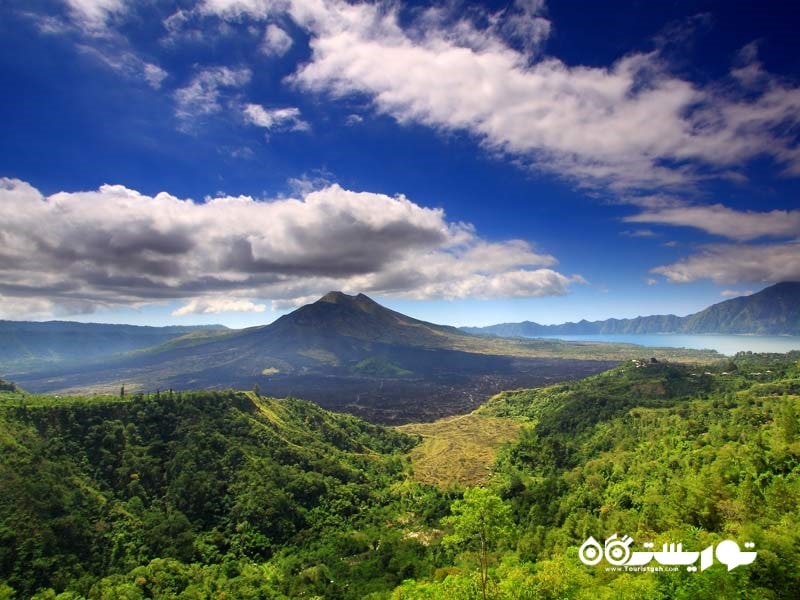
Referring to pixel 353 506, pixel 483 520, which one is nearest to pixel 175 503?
pixel 353 506

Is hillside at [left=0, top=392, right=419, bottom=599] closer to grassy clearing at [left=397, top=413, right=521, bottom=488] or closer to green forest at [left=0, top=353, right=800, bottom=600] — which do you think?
green forest at [left=0, top=353, right=800, bottom=600]

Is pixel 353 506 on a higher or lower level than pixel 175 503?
lower

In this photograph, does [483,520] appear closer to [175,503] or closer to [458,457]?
[175,503]

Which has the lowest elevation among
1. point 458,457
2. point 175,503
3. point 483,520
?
point 458,457

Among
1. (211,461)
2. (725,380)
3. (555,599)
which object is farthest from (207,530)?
(725,380)

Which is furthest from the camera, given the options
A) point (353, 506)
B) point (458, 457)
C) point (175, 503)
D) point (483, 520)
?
point (458, 457)

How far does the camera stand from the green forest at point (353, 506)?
132 feet

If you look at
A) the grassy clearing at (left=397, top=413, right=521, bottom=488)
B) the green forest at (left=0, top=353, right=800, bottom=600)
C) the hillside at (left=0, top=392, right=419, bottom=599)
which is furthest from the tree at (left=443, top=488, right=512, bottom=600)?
the grassy clearing at (left=397, top=413, right=521, bottom=488)

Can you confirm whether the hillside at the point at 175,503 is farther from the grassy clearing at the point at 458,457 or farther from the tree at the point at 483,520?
the tree at the point at 483,520

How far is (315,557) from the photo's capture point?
9050 cm

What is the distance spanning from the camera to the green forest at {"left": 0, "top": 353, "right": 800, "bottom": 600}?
4022cm

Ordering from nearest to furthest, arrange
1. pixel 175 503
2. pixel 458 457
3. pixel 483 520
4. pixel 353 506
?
pixel 483 520 → pixel 175 503 → pixel 353 506 → pixel 458 457

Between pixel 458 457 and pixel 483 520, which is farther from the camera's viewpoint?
pixel 458 457

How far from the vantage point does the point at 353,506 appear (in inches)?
4496
